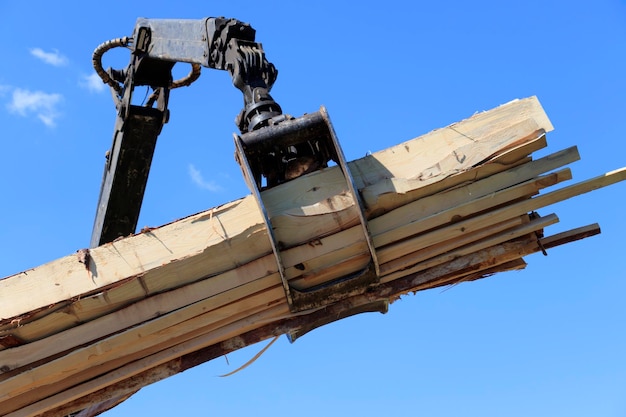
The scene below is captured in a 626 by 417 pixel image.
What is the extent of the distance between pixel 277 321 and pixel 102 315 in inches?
28.5

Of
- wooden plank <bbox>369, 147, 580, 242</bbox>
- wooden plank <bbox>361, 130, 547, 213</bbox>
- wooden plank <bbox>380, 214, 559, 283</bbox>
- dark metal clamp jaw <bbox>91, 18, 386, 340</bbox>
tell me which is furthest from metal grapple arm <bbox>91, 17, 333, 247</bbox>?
wooden plank <bbox>380, 214, 559, 283</bbox>

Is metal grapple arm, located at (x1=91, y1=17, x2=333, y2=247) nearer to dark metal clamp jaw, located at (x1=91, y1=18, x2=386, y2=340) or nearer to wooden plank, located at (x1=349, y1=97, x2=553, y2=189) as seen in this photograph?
dark metal clamp jaw, located at (x1=91, y1=18, x2=386, y2=340)

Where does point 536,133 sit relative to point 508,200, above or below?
above

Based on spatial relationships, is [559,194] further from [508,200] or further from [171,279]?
[171,279]

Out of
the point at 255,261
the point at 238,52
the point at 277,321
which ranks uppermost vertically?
the point at 238,52

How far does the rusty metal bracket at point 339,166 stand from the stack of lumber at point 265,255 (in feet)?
0.14

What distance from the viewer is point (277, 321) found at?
3475 mm

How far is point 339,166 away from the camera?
334 cm

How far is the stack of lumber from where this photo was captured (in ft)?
10.5

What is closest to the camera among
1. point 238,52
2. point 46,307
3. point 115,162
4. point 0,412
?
point 46,307

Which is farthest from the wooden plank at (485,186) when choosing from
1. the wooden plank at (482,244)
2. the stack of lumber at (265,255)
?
the wooden plank at (482,244)

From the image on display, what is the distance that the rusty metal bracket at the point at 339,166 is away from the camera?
10.4 ft

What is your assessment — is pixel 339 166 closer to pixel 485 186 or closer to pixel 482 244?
pixel 485 186

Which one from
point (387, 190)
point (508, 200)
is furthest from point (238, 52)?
point (508, 200)
